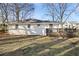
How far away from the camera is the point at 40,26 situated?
1.59 metres

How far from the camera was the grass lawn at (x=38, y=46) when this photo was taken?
5.27ft

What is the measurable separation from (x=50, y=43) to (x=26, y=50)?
12.0 inches

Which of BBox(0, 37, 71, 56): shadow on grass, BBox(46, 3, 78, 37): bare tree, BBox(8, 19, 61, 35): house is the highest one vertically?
BBox(46, 3, 78, 37): bare tree

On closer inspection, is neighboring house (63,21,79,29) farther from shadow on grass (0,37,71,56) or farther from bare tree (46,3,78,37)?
shadow on grass (0,37,71,56)

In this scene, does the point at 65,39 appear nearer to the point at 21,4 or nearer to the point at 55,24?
the point at 55,24

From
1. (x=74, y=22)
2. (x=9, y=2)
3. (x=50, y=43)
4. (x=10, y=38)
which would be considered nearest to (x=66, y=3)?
(x=74, y=22)

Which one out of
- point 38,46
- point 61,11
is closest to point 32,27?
point 38,46

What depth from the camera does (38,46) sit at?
1626 mm

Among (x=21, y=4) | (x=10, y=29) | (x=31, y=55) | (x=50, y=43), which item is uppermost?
(x=21, y=4)

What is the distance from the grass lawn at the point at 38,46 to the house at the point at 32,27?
0.07 meters

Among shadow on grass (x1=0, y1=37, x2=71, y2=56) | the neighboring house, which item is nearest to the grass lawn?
shadow on grass (x1=0, y1=37, x2=71, y2=56)

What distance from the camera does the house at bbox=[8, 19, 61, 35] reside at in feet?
5.20

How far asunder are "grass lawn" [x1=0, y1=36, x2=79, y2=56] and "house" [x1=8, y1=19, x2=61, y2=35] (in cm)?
7

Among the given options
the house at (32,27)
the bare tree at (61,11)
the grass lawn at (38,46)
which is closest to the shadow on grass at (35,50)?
the grass lawn at (38,46)
